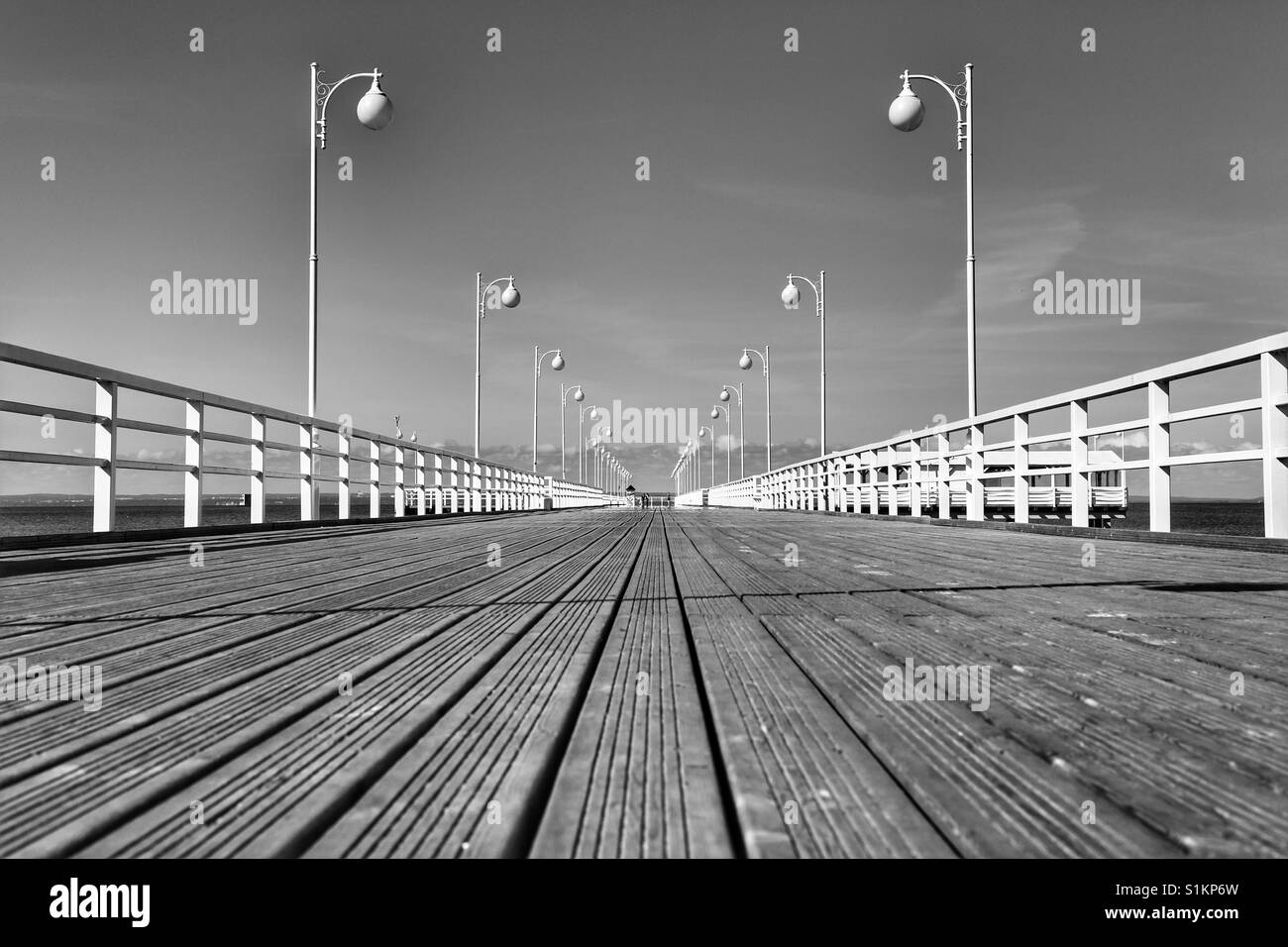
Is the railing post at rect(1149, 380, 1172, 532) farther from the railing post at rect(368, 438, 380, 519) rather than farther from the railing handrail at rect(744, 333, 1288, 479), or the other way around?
the railing post at rect(368, 438, 380, 519)

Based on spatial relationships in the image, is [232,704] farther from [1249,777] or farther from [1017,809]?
[1249,777]

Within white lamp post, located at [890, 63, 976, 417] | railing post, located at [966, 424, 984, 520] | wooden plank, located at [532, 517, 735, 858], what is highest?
white lamp post, located at [890, 63, 976, 417]

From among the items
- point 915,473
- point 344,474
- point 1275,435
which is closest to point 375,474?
point 344,474

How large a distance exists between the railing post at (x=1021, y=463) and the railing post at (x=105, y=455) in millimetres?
6952

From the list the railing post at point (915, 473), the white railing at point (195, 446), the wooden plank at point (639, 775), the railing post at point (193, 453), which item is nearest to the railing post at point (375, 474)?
the white railing at point (195, 446)

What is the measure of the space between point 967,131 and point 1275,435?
8.67 metres

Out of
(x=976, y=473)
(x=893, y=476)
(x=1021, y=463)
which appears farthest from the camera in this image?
(x=893, y=476)

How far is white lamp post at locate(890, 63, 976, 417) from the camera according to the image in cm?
1109

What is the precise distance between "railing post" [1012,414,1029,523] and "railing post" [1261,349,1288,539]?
272 centimetres

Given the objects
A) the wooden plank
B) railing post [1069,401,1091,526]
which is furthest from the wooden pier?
railing post [1069,401,1091,526]

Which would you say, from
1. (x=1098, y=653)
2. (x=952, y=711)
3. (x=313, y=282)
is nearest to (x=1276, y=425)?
(x=1098, y=653)

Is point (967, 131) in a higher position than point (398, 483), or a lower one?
higher

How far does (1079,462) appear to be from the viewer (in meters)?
6.32

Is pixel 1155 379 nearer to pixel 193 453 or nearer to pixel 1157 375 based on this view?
pixel 1157 375
